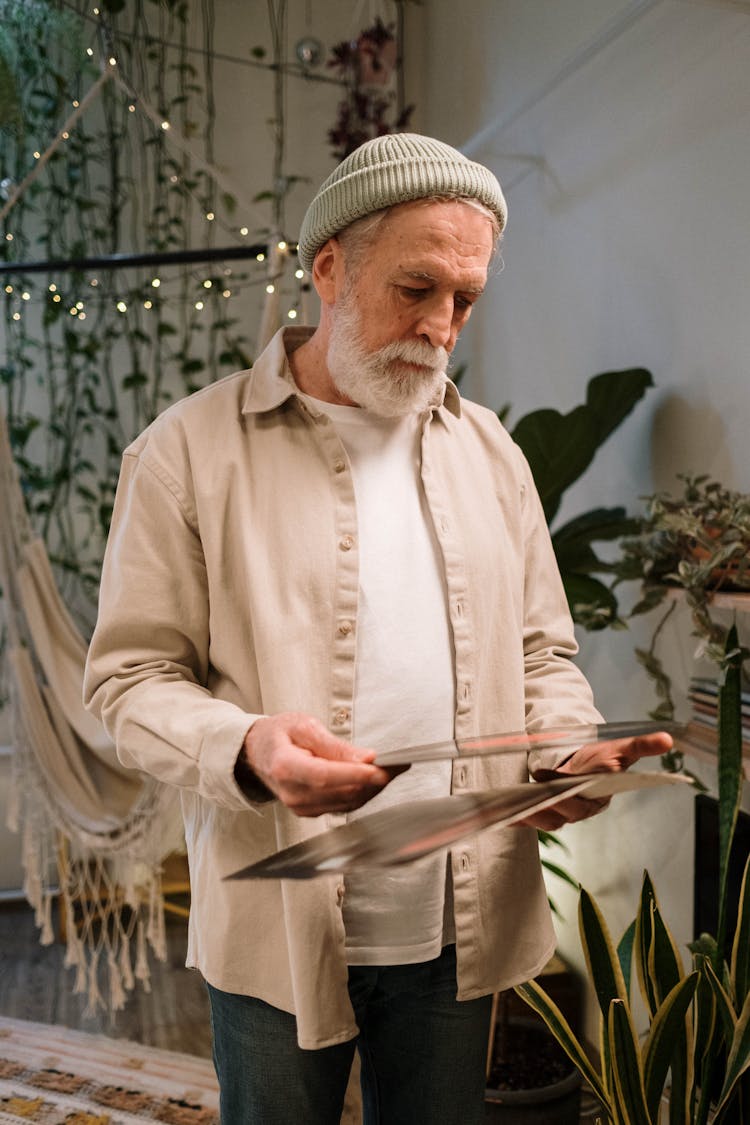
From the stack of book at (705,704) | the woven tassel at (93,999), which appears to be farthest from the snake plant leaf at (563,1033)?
the woven tassel at (93,999)

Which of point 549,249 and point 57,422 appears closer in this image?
point 549,249

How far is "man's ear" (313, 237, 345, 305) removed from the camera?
1.15 meters

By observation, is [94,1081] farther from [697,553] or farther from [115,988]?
[697,553]

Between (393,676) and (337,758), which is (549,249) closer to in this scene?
(393,676)

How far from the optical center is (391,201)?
3.55ft

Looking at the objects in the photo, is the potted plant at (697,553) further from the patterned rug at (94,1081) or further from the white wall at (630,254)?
the patterned rug at (94,1081)

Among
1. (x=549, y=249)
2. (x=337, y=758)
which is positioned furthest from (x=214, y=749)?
(x=549, y=249)

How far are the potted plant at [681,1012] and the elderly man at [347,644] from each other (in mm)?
276

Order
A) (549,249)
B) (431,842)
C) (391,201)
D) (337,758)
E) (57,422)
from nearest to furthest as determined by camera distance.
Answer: (431,842) → (337,758) → (391,201) → (549,249) → (57,422)

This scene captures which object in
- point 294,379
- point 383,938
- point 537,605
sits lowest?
point 383,938

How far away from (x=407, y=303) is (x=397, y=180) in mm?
124

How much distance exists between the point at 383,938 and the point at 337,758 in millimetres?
349

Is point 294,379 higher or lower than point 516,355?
lower

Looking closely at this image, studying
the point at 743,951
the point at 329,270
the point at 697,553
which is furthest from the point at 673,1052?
the point at 329,270
